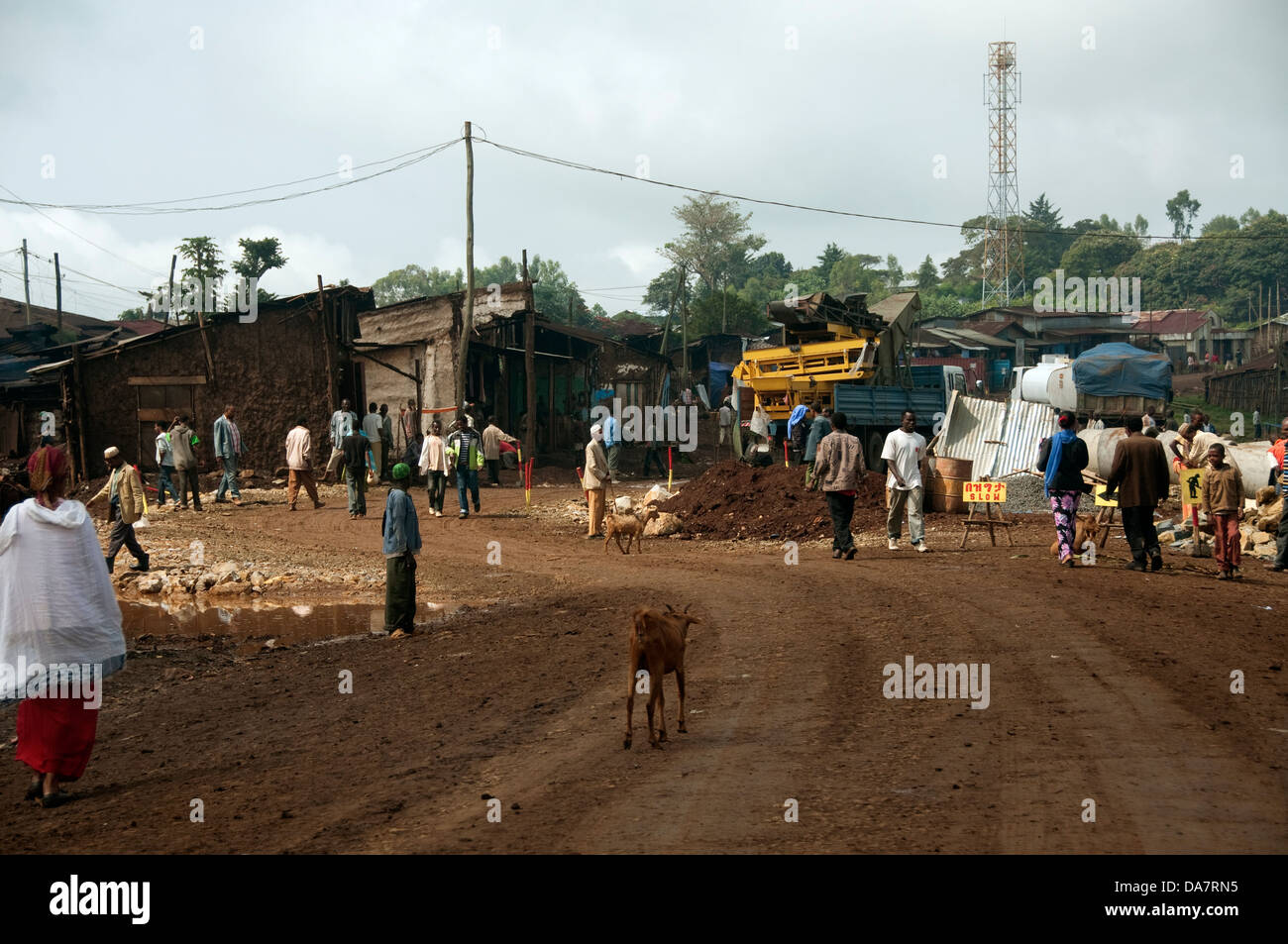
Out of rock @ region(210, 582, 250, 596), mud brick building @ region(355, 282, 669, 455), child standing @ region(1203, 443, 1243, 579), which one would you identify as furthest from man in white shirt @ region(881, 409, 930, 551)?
mud brick building @ region(355, 282, 669, 455)

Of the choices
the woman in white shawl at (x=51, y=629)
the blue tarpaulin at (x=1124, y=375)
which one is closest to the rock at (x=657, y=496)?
the woman in white shawl at (x=51, y=629)

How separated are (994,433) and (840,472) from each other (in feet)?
27.7

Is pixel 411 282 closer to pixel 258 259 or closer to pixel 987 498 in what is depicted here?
pixel 258 259

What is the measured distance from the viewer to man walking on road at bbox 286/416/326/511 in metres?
20.3

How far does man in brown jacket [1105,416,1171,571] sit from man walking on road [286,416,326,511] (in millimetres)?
14678

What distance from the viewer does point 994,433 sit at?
807 inches

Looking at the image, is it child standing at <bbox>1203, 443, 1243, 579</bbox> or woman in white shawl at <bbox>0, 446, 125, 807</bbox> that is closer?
woman in white shawl at <bbox>0, 446, 125, 807</bbox>

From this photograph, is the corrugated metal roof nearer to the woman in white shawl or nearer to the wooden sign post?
the wooden sign post

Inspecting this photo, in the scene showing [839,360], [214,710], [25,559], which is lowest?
[214,710]

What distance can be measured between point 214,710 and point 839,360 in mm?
16984
